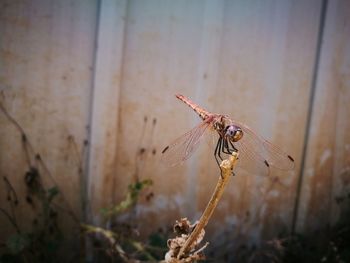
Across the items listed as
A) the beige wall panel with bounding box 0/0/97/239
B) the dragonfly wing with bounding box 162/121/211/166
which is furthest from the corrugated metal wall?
the dragonfly wing with bounding box 162/121/211/166

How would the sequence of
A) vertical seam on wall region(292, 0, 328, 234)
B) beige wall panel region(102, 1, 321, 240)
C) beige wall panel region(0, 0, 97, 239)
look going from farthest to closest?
1. vertical seam on wall region(292, 0, 328, 234)
2. beige wall panel region(102, 1, 321, 240)
3. beige wall panel region(0, 0, 97, 239)

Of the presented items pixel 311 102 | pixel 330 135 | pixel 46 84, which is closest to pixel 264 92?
pixel 311 102

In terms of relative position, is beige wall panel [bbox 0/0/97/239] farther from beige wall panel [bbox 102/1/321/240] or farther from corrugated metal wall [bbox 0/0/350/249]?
beige wall panel [bbox 102/1/321/240]

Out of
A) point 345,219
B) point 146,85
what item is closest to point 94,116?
point 146,85

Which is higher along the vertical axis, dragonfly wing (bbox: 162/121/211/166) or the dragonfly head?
the dragonfly head

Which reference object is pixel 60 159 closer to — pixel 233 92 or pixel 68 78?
pixel 68 78

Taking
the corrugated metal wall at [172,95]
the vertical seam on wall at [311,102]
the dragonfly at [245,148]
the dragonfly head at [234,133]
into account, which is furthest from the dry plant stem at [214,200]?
the vertical seam on wall at [311,102]

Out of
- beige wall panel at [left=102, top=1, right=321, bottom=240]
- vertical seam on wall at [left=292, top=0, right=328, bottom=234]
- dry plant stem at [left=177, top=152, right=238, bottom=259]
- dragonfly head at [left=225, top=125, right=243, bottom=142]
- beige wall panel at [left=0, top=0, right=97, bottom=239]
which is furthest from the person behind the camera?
vertical seam on wall at [left=292, top=0, right=328, bottom=234]

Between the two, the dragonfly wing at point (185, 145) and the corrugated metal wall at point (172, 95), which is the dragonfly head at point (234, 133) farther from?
the corrugated metal wall at point (172, 95)
